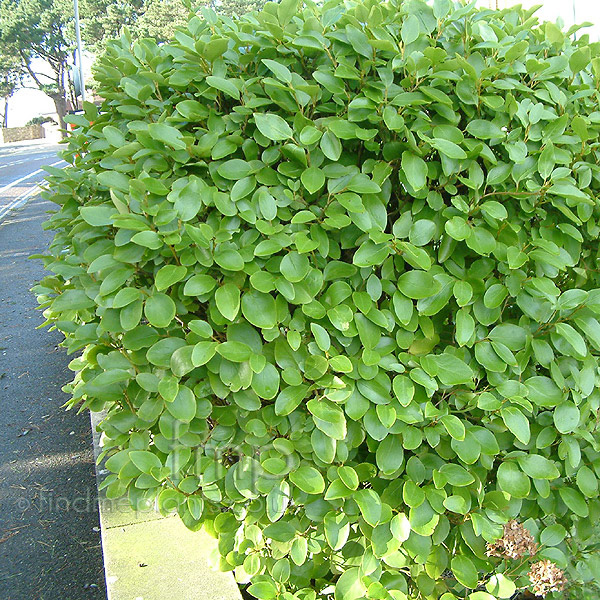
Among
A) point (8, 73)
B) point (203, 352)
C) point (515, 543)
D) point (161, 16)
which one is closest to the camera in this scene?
point (203, 352)

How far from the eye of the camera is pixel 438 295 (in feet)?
5.53

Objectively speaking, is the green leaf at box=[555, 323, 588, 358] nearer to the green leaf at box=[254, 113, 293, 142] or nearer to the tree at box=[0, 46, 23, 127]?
the green leaf at box=[254, 113, 293, 142]

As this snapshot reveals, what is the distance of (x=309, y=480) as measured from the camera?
62.8 inches

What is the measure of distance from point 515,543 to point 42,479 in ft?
8.98

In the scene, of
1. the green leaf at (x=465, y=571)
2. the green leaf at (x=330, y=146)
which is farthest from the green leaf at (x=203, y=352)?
the green leaf at (x=465, y=571)

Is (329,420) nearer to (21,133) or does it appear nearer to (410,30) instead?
(410,30)

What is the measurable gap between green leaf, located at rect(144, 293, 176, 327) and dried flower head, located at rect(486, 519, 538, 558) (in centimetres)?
114

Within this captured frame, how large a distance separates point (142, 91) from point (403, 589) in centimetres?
171

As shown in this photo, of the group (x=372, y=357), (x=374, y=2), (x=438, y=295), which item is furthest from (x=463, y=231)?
(x=374, y=2)

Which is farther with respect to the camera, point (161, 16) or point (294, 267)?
point (161, 16)

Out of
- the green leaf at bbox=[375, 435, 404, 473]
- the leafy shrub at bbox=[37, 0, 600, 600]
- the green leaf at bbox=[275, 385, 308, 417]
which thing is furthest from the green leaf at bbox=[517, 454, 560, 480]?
the green leaf at bbox=[275, 385, 308, 417]

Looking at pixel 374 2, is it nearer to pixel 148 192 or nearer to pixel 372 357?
pixel 148 192

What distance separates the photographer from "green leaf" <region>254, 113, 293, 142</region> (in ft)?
5.23

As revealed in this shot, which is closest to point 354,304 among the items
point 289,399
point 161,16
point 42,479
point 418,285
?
point 418,285
